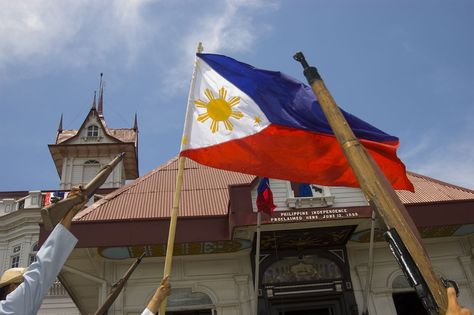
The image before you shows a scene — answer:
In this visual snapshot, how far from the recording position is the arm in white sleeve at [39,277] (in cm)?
214

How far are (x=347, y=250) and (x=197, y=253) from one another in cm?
393

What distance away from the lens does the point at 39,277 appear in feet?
7.23

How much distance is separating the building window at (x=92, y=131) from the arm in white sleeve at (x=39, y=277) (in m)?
46.3

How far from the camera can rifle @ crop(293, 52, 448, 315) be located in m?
2.25

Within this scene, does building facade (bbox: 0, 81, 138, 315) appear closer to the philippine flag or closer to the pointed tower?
the pointed tower

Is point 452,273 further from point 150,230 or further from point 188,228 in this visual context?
point 150,230

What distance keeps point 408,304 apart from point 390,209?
552 inches

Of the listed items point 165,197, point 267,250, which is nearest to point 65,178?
point 165,197

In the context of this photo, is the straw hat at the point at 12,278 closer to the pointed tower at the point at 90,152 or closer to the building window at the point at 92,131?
the pointed tower at the point at 90,152

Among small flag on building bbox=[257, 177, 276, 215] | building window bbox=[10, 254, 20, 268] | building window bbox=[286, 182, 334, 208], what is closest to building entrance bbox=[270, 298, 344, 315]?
building window bbox=[286, 182, 334, 208]

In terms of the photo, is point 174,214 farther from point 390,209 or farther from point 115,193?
point 115,193

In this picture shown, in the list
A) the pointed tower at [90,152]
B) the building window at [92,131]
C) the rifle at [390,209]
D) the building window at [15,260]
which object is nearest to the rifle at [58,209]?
the rifle at [390,209]

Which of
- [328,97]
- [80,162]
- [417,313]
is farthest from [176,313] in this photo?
[80,162]

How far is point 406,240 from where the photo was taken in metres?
2.41
